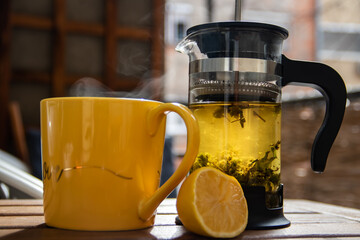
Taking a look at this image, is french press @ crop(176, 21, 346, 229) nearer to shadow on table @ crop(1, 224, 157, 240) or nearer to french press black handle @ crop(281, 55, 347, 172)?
french press black handle @ crop(281, 55, 347, 172)

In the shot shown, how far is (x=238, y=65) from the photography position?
558mm

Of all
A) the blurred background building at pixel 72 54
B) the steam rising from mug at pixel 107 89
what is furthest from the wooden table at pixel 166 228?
the steam rising from mug at pixel 107 89

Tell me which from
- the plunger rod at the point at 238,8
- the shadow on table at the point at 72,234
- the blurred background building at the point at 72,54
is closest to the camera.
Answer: the shadow on table at the point at 72,234

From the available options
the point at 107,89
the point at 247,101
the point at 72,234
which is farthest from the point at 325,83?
the point at 107,89

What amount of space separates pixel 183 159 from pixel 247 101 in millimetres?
130

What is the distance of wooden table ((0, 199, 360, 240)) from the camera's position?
482mm

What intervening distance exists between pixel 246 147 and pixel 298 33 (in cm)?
766

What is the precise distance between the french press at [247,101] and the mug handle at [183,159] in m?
0.08

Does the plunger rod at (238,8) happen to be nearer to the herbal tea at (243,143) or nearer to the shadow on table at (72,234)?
the herbal tea at (243,143)

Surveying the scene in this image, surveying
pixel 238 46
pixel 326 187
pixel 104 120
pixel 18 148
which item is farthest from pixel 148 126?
pixel 18 148

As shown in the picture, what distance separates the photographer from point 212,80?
0.57 metres

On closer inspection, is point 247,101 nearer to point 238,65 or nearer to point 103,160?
point 238,65

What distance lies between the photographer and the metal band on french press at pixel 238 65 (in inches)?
22.0

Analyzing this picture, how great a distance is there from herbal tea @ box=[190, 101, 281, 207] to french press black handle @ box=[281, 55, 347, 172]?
0.22 feet
